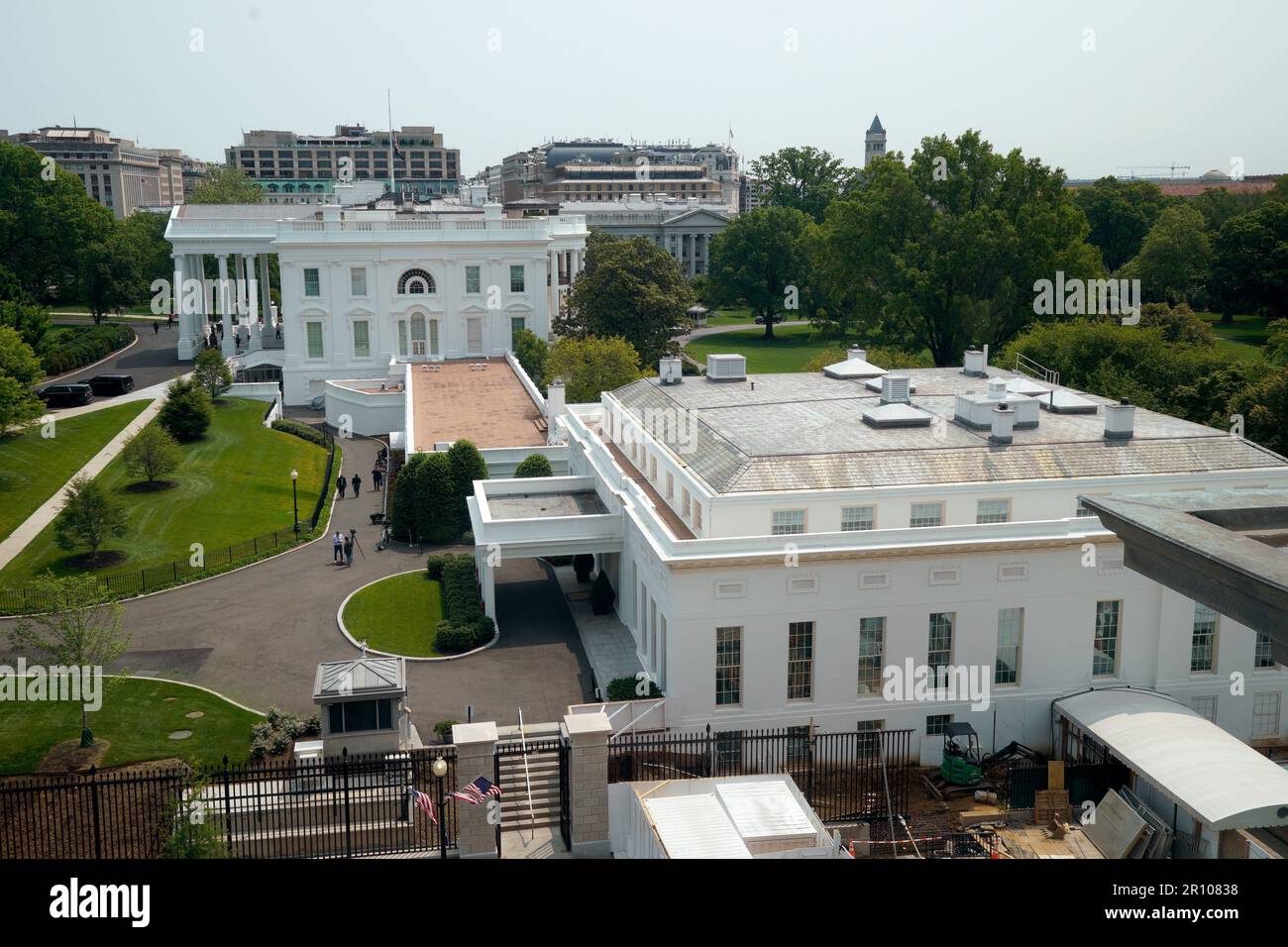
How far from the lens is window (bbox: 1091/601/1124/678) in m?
33.4

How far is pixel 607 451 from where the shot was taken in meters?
44.7

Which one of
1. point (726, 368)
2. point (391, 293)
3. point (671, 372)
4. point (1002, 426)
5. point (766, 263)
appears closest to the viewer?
point (1002, 426)

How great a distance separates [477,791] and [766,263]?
104m

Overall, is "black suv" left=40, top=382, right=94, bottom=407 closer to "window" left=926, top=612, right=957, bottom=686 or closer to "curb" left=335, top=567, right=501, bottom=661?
"curb" left=335, top=567, right=501, bottom=661

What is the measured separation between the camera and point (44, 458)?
5862cm

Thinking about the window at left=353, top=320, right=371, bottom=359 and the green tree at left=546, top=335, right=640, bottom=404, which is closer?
the green tree at left=546, top=335, right=640, bottom=404

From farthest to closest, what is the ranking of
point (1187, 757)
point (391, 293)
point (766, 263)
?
point (766, 263), point (391, 293), point (1187, 757)

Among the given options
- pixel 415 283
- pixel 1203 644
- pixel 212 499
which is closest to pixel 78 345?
pixel 415 283

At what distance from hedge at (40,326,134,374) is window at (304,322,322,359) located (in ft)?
53.5

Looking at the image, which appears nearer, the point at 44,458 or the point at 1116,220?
the point at 44,458

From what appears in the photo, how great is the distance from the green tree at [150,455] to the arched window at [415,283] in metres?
31.5

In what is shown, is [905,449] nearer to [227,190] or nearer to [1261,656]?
[1261,656]

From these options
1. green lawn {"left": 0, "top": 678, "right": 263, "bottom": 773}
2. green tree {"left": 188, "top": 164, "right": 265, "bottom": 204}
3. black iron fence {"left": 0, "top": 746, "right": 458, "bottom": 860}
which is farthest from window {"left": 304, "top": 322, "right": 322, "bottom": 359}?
black iron fence {"left": 0, "top": 746, "right": 458, "bottom": 860}

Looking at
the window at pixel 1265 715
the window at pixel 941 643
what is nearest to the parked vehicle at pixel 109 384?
the window at pixel 941 643
